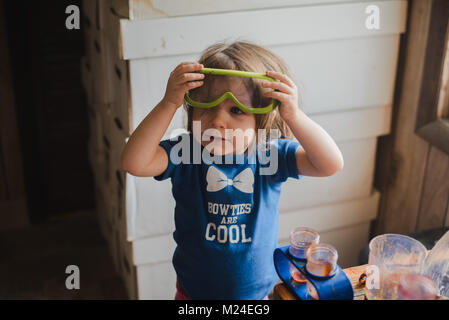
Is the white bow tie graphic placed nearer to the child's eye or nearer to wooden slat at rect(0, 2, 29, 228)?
the child's eye

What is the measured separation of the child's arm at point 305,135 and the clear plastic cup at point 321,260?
7.5 inches

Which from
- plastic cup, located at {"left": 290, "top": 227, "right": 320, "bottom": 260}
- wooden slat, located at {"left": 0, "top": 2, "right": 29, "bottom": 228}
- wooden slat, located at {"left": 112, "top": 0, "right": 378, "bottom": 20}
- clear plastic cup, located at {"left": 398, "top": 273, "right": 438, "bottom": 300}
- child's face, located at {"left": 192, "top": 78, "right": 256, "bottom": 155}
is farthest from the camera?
wooden slat, located at {"left": 0, "top": 2, "right": 29, "bottom": 228}

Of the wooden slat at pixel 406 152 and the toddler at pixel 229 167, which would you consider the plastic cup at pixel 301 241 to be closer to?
Answer: the toddler at pixel 229 167

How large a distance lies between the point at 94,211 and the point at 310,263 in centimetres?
168

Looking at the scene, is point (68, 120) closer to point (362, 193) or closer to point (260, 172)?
point (362, 193)

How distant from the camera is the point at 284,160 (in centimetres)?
108

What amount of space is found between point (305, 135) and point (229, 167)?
17cm

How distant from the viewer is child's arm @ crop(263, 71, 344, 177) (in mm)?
934

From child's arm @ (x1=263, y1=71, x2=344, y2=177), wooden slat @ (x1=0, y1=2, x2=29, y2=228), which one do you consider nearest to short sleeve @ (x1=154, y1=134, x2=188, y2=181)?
child's arm @ (x1=263, y1=71, x2=344, y2=177)

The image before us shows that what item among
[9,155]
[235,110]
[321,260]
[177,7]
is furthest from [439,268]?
[9,155]

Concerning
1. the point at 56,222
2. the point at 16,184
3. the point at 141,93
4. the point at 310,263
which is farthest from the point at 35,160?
the point at 310,263

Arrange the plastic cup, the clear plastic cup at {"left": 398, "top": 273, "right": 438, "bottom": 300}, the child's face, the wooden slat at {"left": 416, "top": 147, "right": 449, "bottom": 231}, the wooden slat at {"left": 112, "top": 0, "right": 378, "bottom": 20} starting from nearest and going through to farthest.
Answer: the clear plastic cup at {"left": 398, "top": 273, "right": 438, "bottom": 300}, the plastic cup, the child's face, the wooden slat at {"left": 112, "top": 0, "right": 378, "bottom": 20}, the wooden slat at {"left": 416, "top": 147, "right": 449, "bottom": 231}

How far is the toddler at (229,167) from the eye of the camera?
101 cm

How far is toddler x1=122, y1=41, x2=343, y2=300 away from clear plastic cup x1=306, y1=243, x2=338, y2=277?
0.19 m
